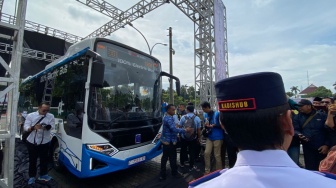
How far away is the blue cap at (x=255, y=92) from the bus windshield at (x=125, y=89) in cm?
371

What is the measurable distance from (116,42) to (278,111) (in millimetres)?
4424

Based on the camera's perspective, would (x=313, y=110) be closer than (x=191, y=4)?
Yes

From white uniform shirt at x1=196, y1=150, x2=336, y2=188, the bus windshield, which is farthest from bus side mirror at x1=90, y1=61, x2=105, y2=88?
white uniform shirt at x1=196, y1=150, x2=336, y2=188

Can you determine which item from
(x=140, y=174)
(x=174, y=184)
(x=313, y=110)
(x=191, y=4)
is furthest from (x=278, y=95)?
(x=191, y=4)

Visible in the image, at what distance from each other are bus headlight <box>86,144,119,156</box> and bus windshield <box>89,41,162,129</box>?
14.8 inches

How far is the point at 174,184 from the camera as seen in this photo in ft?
15.4

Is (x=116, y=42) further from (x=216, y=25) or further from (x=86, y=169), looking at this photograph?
(x=216, y=25)

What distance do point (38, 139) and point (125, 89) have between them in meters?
2.23

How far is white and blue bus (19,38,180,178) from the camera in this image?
4.14 metres

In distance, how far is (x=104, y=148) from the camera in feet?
13.8

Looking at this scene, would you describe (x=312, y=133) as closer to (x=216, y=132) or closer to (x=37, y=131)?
(x=216, y=132)

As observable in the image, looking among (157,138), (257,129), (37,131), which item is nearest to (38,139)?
(37,131)

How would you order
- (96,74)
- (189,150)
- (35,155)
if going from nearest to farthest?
(96,74) → (35,155) → (189,150)

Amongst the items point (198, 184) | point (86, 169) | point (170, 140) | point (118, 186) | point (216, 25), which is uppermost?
point (216, 25)
